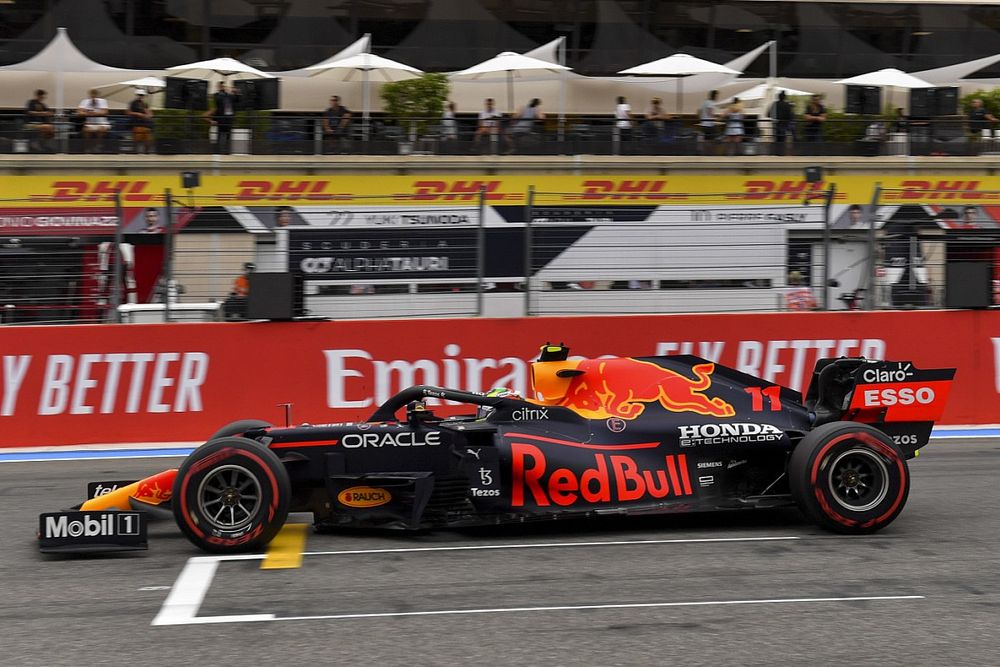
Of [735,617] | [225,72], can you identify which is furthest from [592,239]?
[225,72]

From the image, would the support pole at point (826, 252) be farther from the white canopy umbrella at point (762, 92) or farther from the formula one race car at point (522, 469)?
the white canopy umbrella at point (762, 92)

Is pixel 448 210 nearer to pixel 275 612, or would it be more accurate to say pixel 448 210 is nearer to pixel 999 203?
pixel 275 612

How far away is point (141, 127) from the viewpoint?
75.6 feet

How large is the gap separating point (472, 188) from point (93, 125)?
7.49 meters

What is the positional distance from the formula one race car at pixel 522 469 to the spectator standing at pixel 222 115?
53.8 feet

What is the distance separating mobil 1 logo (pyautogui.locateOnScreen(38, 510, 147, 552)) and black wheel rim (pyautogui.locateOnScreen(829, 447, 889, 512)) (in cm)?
429

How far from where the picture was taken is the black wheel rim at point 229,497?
23.1 feet

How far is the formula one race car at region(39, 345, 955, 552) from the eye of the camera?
706cm

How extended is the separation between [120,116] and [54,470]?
1405 cm

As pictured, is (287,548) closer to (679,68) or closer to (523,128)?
(523,128)

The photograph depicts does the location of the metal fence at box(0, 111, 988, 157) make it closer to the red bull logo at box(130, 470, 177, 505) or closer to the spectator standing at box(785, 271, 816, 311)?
the spectator standing at box(785, 271, 816, 311)

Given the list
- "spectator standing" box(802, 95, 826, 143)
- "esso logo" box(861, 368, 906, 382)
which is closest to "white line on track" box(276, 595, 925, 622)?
"esso logo" box(861, 368, 906, 382)

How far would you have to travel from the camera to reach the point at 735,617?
577 centimetres

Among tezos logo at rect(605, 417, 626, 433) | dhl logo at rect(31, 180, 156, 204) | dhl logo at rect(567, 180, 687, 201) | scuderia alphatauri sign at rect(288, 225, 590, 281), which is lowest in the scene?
tezos logo at rect(605, 417, 626, 433)
